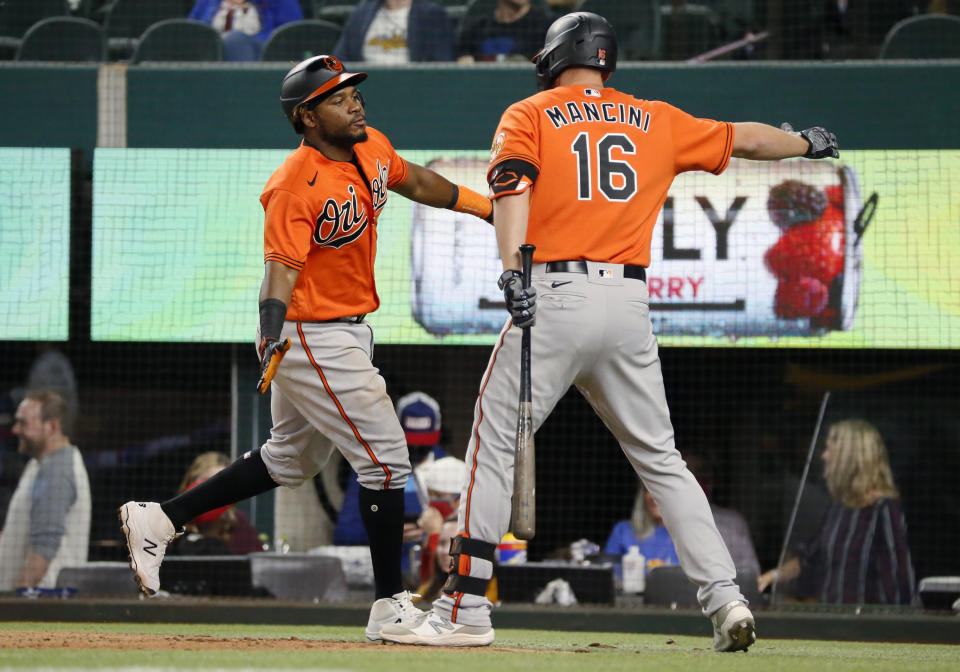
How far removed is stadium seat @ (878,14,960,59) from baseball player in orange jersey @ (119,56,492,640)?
4.39 metres

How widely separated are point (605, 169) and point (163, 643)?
1.97 m

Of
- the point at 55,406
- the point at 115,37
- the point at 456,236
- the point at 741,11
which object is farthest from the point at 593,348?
the point at 115,37

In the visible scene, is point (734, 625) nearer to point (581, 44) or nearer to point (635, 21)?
point (581, 44)

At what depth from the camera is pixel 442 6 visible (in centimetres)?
820

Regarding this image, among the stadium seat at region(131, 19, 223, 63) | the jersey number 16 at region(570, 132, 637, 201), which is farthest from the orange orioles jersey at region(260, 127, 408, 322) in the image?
the stadium seat at region(131, 19, 223, 63)

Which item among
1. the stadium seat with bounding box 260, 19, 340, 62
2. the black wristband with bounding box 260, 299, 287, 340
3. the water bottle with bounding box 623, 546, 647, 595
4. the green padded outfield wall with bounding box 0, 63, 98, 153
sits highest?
the stadium seat with bounding box 260, 19, 340, 62

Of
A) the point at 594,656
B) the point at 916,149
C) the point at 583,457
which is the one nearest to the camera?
the point at 594,656

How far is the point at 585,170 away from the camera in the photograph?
12.7ft

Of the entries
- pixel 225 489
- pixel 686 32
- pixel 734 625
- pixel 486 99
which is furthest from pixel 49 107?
pixel 734 625

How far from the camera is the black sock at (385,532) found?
4078 mm

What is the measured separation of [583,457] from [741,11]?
3.07 metres

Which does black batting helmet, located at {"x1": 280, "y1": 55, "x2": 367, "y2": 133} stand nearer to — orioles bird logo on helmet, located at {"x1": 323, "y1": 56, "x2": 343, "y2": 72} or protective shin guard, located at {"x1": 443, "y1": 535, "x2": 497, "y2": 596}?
orioles bird logo on helmet, located at {"x1": 323, "y1": 56, "x2": 343, "y2": 72}

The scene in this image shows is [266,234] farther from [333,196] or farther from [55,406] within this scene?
[55,406]

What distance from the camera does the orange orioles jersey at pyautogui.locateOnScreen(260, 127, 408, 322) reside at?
3934 mm
